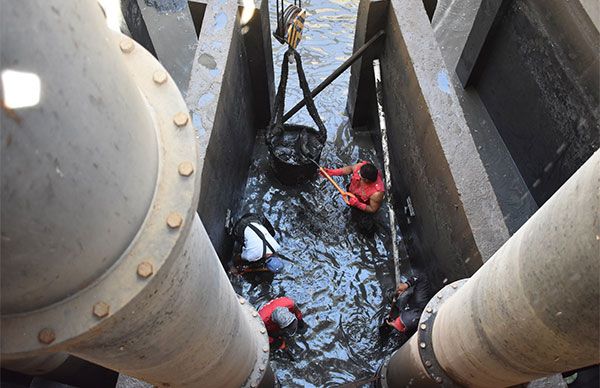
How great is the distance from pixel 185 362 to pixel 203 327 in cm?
23

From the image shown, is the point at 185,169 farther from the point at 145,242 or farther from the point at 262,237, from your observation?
the point at 262,237

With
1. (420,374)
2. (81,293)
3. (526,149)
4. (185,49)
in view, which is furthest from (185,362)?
(185,49)

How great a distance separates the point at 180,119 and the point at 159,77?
0.19 m

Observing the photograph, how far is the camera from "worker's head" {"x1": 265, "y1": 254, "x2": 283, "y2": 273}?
20.1 ft

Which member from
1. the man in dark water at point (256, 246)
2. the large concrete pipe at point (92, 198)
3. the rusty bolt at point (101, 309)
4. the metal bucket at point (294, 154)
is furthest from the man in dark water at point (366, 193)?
the rusty bolt at point (101, 309)

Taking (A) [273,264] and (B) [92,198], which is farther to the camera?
(A) [273,264]

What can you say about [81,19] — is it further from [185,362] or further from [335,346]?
[335,346]

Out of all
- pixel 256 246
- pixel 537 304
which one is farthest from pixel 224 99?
pixel 537 304

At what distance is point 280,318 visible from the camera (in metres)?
5.06

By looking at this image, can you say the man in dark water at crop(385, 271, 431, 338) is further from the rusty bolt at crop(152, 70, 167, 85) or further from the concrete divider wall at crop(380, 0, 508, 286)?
the rusty bolt at crop(152, 70, 167, 85)

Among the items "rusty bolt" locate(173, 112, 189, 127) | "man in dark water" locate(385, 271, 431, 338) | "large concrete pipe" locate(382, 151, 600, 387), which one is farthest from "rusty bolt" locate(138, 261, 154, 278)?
"man in dark water" locate(385, 271, 431, 338)

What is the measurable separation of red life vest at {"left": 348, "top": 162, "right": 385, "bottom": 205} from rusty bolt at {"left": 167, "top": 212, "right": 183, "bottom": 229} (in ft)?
15.9

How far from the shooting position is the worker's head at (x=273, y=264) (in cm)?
612

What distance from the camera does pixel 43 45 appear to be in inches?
40.7
